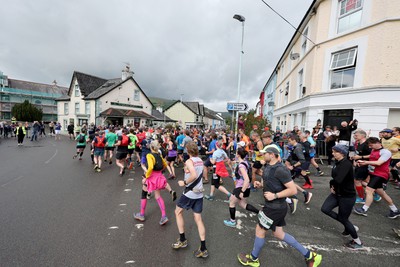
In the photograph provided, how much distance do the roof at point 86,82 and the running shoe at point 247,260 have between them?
30.4 metres

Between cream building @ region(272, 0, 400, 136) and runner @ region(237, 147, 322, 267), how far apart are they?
884cm

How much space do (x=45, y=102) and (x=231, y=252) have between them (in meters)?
75.3

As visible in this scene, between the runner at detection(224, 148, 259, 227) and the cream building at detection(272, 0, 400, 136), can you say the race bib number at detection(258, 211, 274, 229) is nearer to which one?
the runner at detection(224, 148, 259, 227)

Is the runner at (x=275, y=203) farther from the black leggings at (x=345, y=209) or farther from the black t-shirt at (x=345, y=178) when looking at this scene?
the black t-shirt at (x=345, y=178)

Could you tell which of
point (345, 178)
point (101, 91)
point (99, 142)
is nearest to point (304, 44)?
point (345, 178)

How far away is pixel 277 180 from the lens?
238 cm

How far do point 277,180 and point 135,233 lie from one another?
2679 mm

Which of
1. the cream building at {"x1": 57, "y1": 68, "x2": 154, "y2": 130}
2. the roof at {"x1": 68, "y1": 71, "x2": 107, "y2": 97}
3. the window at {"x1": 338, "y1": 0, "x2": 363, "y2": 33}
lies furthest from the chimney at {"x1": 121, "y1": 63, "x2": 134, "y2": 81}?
the window at {"x1": 338, "y1": 0, "x2": 363, "y2": 33}

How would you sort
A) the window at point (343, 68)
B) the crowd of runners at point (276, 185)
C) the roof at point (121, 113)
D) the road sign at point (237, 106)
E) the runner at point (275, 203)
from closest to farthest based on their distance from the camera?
the runner at point (275, 203), the crowd of runners at point (276, 185), the road sign at point (237, 106), the window at point (343, 68), the roof at point (121, 113)

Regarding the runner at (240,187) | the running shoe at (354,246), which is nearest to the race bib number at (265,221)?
the runner at (240,187)

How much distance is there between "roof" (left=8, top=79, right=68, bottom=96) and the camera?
53725 mm

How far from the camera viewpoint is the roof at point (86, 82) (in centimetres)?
2666

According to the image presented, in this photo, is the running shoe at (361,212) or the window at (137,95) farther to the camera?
the window at (137,95)

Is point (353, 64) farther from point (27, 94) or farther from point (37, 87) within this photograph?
point (37, 87)
